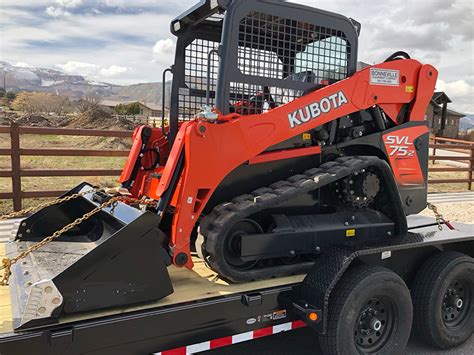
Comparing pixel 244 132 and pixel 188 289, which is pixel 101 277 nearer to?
pixel 188 289

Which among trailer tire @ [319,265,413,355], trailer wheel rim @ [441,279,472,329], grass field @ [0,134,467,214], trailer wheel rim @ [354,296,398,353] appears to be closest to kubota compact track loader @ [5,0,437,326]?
trailer tire @ [319,265,413,355]

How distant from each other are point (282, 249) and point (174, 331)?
3.57 ft

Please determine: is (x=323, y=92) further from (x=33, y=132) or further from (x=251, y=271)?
(x=33, y=132)

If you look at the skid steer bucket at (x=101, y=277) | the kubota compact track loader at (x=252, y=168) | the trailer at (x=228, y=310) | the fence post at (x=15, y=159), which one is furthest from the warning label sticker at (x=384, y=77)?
the fence post at (x=15, y=159)

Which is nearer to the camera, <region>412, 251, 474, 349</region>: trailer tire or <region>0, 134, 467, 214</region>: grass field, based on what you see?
<region>412, 251, 474, 349</region>: trailer tire

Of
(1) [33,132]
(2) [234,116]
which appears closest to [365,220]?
(2) [234,116]

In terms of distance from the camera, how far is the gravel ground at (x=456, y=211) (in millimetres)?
8969

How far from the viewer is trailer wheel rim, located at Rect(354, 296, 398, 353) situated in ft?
11.5

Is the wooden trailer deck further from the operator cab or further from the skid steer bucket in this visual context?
the operator cab

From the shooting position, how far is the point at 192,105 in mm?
4770

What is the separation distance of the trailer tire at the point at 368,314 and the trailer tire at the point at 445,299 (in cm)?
34

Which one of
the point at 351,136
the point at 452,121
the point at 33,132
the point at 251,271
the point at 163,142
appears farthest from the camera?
the point at 452,121

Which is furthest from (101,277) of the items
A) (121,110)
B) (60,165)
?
(121,110)

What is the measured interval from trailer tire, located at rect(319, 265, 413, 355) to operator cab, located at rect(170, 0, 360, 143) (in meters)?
1.57
